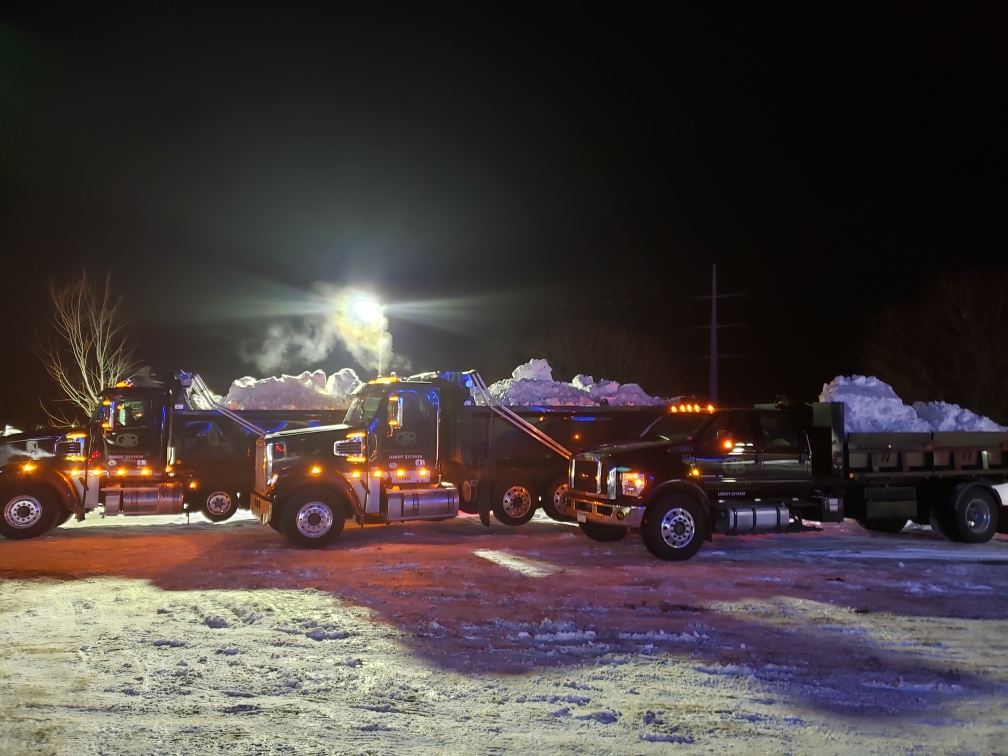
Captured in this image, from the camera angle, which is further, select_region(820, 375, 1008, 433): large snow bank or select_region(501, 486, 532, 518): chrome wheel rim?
select_region(820, 375, 1008, 433): large snow bank

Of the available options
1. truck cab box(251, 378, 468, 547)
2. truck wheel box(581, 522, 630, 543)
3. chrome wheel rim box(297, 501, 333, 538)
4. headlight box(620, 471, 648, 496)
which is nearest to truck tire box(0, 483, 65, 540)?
truck cab box(251, 378, 468, 547)

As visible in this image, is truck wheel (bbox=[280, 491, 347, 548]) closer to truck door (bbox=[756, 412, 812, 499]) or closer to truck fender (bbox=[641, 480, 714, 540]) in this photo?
truck fender (bbox=[641, 480, 714, 540])

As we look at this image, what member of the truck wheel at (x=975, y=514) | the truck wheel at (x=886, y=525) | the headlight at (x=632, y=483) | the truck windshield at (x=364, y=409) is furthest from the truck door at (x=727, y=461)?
the truck windshield at (x=364, y=409)

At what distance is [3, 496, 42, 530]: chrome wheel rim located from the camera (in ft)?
46.2

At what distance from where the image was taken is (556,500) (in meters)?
16.0

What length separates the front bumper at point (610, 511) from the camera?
38.5 feet

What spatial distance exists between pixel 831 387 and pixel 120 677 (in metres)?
25.7

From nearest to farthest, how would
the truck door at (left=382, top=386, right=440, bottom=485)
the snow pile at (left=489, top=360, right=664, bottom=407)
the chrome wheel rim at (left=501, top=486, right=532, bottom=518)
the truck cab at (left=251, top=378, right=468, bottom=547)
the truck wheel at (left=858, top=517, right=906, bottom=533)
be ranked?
the truck cab at (left=251, top=378, right=468, bottom=547)
the truck door at (left=382, top=386, right=440, bottom=485)
the truck wheel at (left=858, top=517, right=906, bottom=533)
the chrome wheel rim at (left=501, top=486, right=532, bottom=518)
the snow pile at (left=489, top=360, right=664, bottom=407)

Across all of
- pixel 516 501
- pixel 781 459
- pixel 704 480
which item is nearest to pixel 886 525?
pixel 781 459

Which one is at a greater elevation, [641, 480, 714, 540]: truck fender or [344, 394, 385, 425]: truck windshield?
[344, 394, 385, 425]: truck windshield

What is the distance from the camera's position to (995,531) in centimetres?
1416

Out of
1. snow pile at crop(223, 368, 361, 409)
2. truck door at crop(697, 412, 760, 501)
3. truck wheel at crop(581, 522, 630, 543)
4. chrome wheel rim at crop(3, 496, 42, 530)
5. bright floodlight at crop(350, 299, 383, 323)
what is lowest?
truck wheel at crop(581, 522, 630, 543)

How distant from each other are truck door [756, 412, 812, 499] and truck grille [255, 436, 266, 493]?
7.68 meters

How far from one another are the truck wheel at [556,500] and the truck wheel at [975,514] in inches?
257
